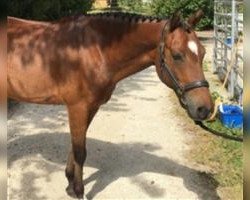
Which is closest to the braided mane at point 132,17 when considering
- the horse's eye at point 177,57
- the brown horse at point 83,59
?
the brown horse at point 83,59

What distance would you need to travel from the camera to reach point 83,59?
3396 mm

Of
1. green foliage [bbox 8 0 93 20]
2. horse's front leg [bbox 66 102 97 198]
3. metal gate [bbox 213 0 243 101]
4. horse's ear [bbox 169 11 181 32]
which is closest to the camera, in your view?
horse's ear [bbox 169 11 181 32]

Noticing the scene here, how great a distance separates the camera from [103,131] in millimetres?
5641

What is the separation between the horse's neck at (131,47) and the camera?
3.25 metres

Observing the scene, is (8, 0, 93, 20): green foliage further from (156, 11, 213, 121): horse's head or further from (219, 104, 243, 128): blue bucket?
(156, 11, 213, 121): horse's head

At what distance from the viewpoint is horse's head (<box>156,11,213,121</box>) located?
9.43ft

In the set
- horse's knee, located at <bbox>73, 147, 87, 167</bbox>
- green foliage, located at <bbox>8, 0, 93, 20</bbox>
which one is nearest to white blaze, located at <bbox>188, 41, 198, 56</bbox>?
horse's knee, located at <bbox>73, 147, 87, 167</bbox>

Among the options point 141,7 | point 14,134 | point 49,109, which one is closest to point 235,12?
point 49,109

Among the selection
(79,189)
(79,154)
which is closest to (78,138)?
(79,154)

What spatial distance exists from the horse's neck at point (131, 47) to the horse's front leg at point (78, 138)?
1.19 ft

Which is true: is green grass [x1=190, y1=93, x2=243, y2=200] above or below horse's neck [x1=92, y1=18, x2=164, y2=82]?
below

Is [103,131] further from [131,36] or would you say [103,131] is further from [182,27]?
[182,27]

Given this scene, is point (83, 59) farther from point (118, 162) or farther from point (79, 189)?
point (118, 162)

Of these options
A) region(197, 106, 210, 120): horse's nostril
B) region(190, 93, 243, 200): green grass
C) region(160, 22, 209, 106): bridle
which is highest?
region(160, 22, 209, 106): bridle
